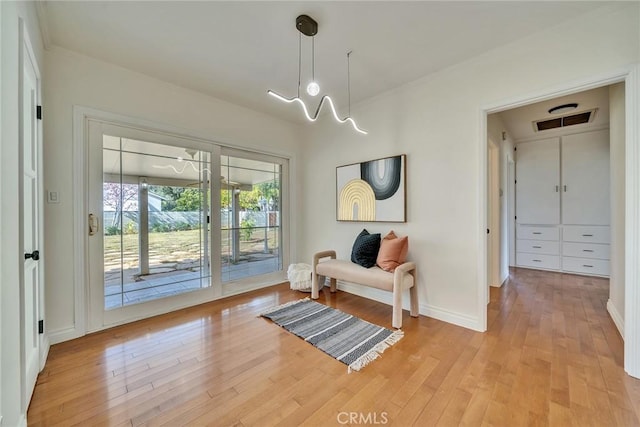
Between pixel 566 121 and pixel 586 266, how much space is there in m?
2.48

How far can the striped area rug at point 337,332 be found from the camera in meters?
2.06

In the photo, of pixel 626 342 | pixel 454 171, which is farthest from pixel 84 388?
pixel 626 342

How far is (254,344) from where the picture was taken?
2.23 metres

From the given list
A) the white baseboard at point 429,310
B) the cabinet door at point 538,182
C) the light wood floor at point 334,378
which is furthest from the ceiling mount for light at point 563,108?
the white baseboard at point 429,310

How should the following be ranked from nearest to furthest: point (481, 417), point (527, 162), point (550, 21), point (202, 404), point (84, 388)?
point (481, 417)
point (202, 404)
point (84, 388)
point (550, 21)
point (527, 162)

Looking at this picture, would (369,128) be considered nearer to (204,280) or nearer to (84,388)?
(204,280)

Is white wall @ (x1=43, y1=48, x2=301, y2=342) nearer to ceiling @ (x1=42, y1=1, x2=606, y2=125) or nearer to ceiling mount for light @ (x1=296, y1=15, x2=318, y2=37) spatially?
ceiling @ (x1=42, y1=1, x2=606, y2=125)

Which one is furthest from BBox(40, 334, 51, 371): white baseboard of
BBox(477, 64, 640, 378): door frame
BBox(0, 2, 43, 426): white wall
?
BBox(477, 64, 640, 378): door frame

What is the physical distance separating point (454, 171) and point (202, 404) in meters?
2.89

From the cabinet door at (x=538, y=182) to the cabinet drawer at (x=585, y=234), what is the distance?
238 mm

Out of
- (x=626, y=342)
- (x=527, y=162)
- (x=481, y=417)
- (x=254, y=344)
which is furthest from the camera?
(x=527, y=162)

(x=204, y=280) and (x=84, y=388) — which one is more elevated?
(x=204, y=280)

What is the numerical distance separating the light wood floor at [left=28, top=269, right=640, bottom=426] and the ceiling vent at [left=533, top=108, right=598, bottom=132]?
2981mm

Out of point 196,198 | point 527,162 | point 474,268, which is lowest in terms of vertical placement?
point 474,268
